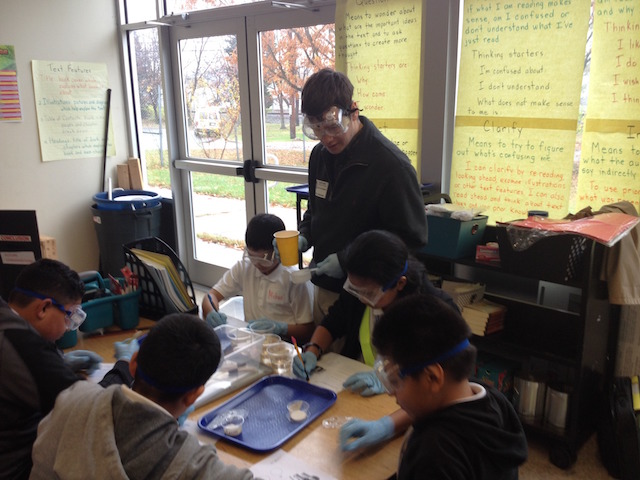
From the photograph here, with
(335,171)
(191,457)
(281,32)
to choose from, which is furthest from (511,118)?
(191,457)

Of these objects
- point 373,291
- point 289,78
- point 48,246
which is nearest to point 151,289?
point 373,291

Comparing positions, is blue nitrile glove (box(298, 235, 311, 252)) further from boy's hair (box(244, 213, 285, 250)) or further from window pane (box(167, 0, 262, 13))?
window pane (box(167, 0, 262, 13))

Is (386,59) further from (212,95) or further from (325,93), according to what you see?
(212,95)

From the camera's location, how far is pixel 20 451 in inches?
54.6

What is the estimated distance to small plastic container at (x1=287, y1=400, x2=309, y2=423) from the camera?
57.2 inches

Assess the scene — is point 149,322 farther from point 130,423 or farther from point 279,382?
point 130,423

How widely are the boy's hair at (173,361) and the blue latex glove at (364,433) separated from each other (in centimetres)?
39

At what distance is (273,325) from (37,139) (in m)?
3.22

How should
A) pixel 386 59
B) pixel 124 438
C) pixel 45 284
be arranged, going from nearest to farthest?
pixel 124 438 → pixel 45 284 → pixel 386 59

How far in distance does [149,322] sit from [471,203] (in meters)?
1.79

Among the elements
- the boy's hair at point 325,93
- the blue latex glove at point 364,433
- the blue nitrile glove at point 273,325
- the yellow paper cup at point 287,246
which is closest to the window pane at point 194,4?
the boy's hair at point 325,93

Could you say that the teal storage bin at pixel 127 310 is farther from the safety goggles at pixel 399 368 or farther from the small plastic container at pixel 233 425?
the safety goggles at pixel 399 368

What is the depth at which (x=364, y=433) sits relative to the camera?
1348mm

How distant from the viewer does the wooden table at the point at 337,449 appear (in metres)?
1.26
